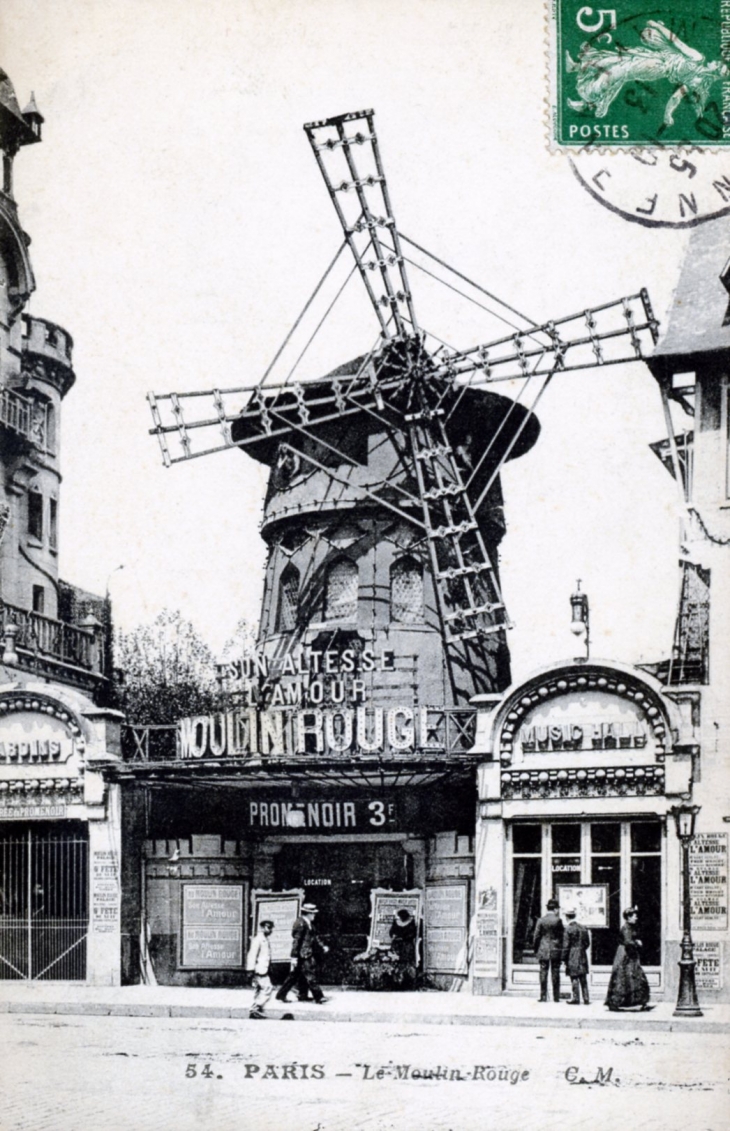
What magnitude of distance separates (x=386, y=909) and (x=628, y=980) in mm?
3880

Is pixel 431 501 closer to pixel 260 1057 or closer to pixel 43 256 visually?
pixel 43 256

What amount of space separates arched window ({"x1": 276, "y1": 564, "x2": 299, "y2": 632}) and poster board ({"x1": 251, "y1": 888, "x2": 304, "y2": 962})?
3104mm

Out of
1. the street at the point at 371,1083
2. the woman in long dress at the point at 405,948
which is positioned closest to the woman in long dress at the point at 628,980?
the street at the point at 371,1083

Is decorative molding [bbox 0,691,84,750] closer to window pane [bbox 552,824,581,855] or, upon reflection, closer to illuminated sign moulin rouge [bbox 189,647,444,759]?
illuminated sign moulin rouge [bbox 189,647,444,759]

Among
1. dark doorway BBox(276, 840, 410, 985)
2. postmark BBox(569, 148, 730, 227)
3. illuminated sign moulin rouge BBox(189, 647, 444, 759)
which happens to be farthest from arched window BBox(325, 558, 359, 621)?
postmark BBox(569, 148, 730, 227)

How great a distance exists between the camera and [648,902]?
57.4 feet

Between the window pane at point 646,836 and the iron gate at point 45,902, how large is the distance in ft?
20.3

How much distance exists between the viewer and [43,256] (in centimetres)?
1560

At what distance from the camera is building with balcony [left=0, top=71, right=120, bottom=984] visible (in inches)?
680

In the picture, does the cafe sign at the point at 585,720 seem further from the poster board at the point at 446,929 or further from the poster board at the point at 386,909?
the poster board at the point at 386,909

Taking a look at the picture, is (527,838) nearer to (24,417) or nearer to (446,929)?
(446,929)

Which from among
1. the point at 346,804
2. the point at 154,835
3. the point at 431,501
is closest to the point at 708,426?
the point at 431,501

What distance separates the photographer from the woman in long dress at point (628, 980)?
1620 centimetres

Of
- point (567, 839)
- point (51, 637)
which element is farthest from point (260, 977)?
point (51, 637)
